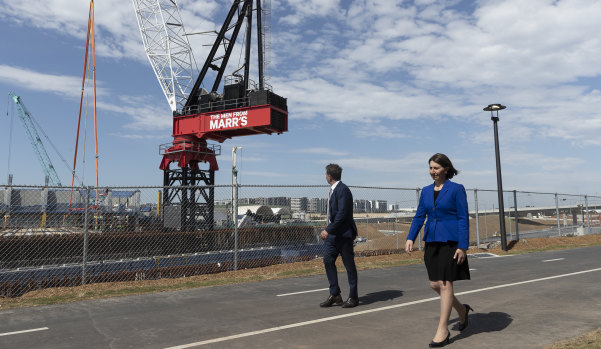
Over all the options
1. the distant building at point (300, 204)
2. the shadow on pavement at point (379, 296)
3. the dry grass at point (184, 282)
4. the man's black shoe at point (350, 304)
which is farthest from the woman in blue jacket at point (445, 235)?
the distant building at point (300, 204)

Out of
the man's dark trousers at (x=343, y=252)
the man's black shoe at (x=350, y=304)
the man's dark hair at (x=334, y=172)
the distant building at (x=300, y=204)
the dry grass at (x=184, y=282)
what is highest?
the man's dark hair at (x=334, y=172)

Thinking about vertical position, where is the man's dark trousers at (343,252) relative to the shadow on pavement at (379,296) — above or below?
above

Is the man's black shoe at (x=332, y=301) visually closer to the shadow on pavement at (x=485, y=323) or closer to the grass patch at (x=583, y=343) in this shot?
the shadow on pavement at (x=485, y=323)

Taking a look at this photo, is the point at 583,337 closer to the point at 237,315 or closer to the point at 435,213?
the point at 435,213

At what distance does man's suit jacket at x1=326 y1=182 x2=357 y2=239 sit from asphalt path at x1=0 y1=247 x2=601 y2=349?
3.43 ft

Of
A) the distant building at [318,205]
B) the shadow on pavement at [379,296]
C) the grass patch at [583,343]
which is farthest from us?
the distant building at [318,205]

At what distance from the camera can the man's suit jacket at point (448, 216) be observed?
378 cm

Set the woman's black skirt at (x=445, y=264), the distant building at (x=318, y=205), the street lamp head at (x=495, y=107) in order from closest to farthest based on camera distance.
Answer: the woman's black skirt at (x=445, y=264) < the distant building at (x=318, y=205) < the street lamp head at (x=495, y=107)

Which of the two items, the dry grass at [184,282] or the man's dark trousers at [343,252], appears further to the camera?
the dry grass at [184,282]

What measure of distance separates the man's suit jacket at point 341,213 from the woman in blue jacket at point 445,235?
5.26 feet

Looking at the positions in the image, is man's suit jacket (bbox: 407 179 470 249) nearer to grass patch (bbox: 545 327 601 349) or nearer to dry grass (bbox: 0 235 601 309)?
grass patch (bbox: 545 327 601 349)

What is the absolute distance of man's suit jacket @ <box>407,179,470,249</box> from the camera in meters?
3.78

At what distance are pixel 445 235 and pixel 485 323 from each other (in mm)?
1547

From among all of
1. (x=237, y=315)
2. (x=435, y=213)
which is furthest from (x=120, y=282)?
(x=435, y=213)
